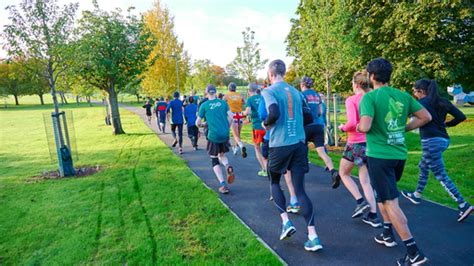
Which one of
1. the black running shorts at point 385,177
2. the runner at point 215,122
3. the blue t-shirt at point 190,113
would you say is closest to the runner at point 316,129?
the runner at point 215,122

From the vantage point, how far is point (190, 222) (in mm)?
4852

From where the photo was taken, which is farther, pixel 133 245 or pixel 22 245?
pixel 22 245

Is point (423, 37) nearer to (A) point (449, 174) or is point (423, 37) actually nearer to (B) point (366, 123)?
(A) point (449, 174)

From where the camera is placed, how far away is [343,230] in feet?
14.1

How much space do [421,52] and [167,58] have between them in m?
20.1

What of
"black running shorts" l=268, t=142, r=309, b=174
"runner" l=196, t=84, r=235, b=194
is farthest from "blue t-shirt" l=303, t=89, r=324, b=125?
"black running shorts" l=268, t=142, r=309, b=174

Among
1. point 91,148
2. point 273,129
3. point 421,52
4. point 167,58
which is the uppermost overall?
point 167,58

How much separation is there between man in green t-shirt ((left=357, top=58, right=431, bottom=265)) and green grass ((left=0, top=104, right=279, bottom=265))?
137cm

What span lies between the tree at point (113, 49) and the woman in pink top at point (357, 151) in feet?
43.4

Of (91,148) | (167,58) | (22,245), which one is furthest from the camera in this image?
(167,58)

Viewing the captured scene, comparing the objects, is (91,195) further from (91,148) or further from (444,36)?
(444,36)

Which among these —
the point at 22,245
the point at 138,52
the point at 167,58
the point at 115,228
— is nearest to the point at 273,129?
the point at 115,228

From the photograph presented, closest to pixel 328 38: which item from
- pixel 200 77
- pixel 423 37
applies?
pixel 423 37

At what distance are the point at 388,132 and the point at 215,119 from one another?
3.40 metres
